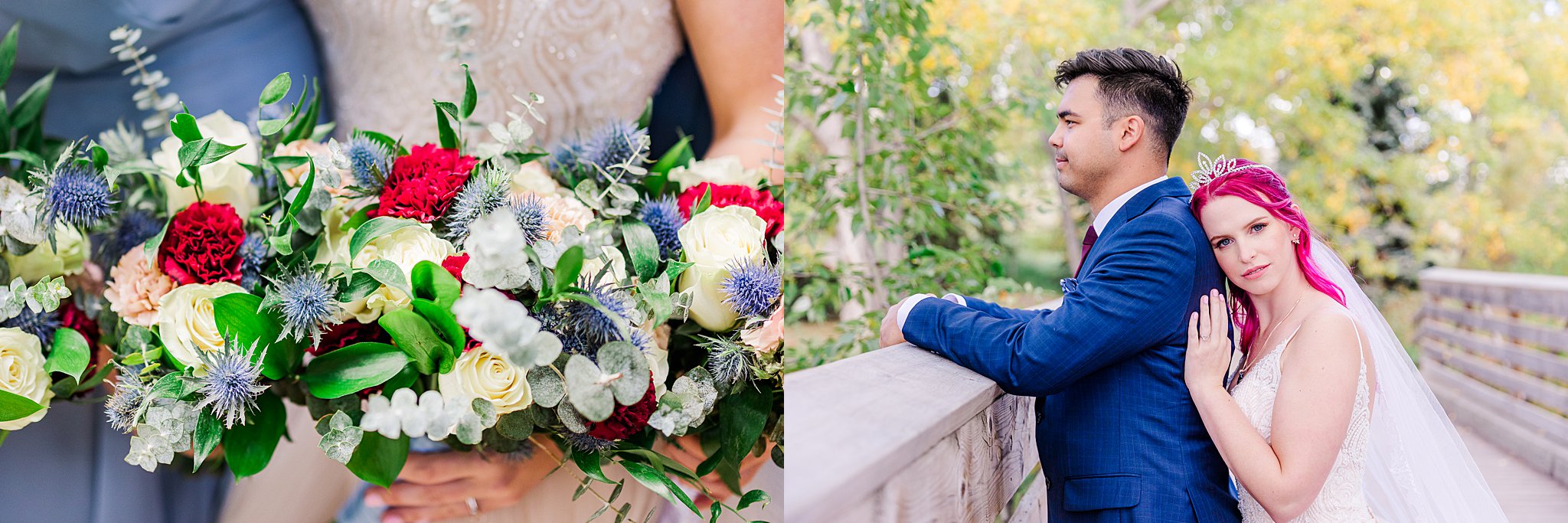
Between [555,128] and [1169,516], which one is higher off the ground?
[555,128]

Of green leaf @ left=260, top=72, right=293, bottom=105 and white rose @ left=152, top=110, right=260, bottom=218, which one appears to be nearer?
green leaf @ left=260, top=72, right=293, bottom=105

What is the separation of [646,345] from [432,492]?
16.4 inches

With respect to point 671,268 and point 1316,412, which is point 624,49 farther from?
point 1316,412

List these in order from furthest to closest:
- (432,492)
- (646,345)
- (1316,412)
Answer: (1316,412) → (432,492) → (646,345)

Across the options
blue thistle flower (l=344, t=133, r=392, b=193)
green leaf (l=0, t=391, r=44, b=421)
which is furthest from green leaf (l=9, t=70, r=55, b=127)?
blue thistle flower (l=344, t=133, r=392, b=193)

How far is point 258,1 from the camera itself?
120 centimetres

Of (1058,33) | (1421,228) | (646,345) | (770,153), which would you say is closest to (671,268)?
(646,345)

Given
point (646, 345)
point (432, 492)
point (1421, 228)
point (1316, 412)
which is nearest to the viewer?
point (646, 345)

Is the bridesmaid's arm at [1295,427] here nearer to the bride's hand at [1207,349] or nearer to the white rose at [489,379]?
the bride's hand at [1207,349]

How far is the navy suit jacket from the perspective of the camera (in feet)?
3.55

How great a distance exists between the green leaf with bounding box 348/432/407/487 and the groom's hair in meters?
1.10

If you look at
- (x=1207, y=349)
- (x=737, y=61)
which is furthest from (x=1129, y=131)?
(x=737, y=61)

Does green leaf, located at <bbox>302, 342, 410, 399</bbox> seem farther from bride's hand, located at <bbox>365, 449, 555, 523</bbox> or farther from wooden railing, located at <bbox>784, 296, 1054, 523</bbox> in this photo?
wooden railing, located at <bbox>784, 296, 1054, 523</bbox>

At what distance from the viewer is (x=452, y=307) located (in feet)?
2.17
